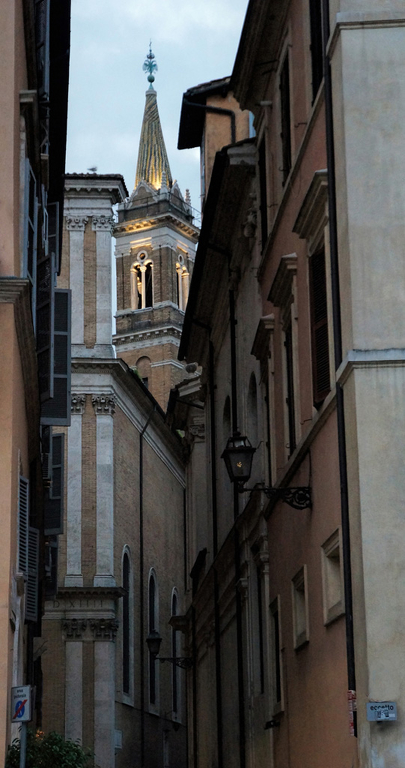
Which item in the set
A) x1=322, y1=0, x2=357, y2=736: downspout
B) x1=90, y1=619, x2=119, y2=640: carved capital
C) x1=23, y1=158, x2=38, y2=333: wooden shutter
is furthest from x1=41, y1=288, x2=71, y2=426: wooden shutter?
x1=90, y1=619, x2=119, y2=640: carved capital

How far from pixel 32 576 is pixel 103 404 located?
79.2ft

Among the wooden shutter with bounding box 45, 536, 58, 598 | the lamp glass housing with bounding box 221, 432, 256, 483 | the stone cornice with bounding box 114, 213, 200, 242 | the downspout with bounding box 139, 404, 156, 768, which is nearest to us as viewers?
the lamp glass housing with bounding box 221, 432, 256, 483

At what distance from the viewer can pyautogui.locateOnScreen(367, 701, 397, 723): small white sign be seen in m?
11.8

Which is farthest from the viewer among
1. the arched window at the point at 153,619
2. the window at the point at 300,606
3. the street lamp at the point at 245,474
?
the arched window at the point at 153,619

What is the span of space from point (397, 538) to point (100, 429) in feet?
104

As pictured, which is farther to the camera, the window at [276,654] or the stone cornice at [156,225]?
the stone cornice at [156,225]

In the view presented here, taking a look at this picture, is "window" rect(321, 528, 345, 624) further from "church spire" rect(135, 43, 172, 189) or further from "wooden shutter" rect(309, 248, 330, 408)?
"church spire" rect(135, 43, 172, 189)

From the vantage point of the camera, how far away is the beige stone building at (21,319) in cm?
1416

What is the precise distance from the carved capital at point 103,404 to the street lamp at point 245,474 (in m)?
27.3

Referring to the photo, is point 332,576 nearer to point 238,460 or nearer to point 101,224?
point 238,460

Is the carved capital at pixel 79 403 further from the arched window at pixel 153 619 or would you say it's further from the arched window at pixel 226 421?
the arched window at pixel 226 421

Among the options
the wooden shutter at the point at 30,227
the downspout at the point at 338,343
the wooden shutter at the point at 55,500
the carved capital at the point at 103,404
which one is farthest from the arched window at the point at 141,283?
the downspout at the point at 338,343

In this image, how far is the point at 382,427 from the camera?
41.4 feet

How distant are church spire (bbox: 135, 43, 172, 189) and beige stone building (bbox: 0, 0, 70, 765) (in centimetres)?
6582
